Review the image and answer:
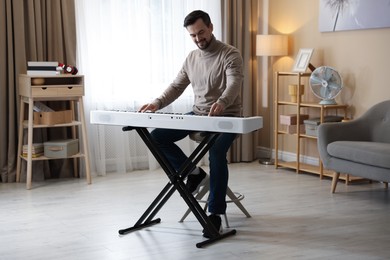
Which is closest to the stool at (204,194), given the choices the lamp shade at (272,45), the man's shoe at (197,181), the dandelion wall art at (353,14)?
the man's shoe at (197,181)

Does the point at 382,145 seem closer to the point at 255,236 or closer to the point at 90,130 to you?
the point at 255,236

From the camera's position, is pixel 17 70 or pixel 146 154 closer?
pixel 17 70

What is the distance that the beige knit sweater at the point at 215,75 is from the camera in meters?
3.53

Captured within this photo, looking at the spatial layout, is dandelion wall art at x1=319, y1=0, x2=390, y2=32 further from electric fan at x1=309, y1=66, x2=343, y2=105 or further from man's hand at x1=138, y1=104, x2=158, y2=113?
man's hand at x1=138, y1=104, x2=158, y2=113

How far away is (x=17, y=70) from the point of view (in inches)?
198

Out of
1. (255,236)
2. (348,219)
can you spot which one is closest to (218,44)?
(255,236)

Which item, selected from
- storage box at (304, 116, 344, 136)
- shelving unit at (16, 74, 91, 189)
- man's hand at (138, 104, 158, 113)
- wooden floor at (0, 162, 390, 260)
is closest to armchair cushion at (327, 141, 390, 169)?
wooden floor at (0, 162, 390, 260)

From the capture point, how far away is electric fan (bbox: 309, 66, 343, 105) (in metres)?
5.10

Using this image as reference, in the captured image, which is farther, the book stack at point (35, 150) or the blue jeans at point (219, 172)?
the book stack at point (35, 150)

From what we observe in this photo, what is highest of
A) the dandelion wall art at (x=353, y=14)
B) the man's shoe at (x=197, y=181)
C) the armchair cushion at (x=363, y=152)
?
the dandelion wall art at (x=353, y=14)

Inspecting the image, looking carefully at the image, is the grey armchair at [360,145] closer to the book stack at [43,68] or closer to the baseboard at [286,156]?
the baseboard at [286,156]

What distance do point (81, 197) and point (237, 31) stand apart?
247 cm

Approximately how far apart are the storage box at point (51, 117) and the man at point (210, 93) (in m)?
1.41

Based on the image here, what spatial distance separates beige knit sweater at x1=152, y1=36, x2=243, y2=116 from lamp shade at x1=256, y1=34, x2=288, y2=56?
202 cm
